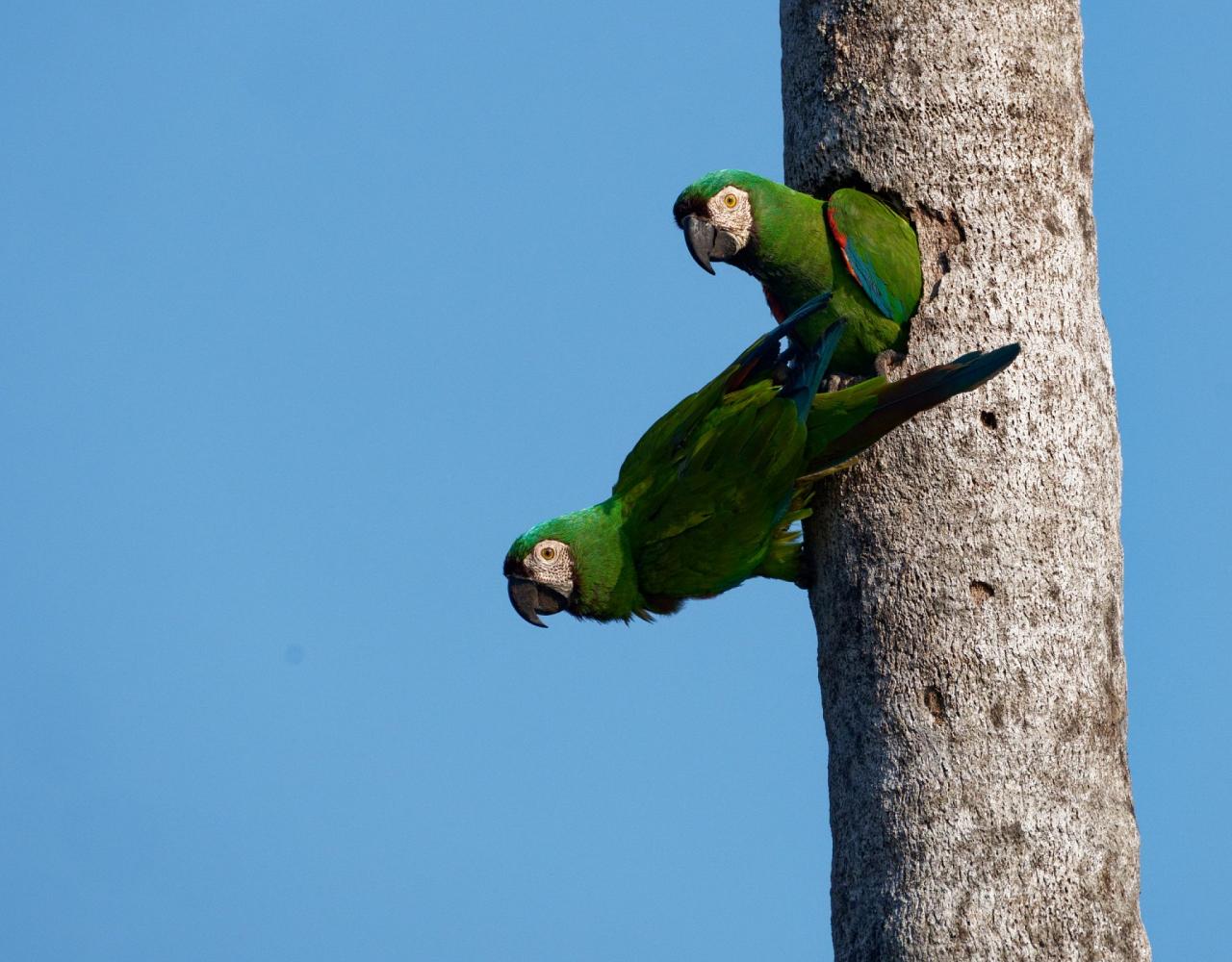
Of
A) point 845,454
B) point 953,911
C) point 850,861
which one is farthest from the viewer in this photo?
point 845,454

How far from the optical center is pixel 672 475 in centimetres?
426

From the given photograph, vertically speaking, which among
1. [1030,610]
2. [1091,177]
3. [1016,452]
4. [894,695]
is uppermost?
[1091,177]

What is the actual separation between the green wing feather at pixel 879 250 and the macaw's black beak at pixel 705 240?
40 centimetres

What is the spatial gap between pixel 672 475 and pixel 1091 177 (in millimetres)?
1541

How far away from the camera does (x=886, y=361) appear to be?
410 centimetres

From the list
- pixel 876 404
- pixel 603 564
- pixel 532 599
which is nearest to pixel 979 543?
pixel 876 404

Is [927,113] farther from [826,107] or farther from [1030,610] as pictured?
[1030,610]

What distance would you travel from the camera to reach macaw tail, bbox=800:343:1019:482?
3.68m

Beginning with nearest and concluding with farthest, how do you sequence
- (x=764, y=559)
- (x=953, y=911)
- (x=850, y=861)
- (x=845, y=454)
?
1. (x=953, y=911)
2. (x=850, y=861)
3. (x=845, y=454)
4. (x=764, y=559)

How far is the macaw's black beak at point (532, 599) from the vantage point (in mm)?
4504

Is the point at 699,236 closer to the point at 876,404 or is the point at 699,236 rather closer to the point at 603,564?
the point at 876,404

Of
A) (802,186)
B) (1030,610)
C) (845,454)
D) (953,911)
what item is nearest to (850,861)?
(953,911)

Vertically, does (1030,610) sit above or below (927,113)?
below

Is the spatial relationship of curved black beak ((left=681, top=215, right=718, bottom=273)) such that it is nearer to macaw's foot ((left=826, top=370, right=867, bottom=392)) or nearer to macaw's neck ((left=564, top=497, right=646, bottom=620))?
macaw's foot ((left=826, top=370, right=867, bottom=392))
